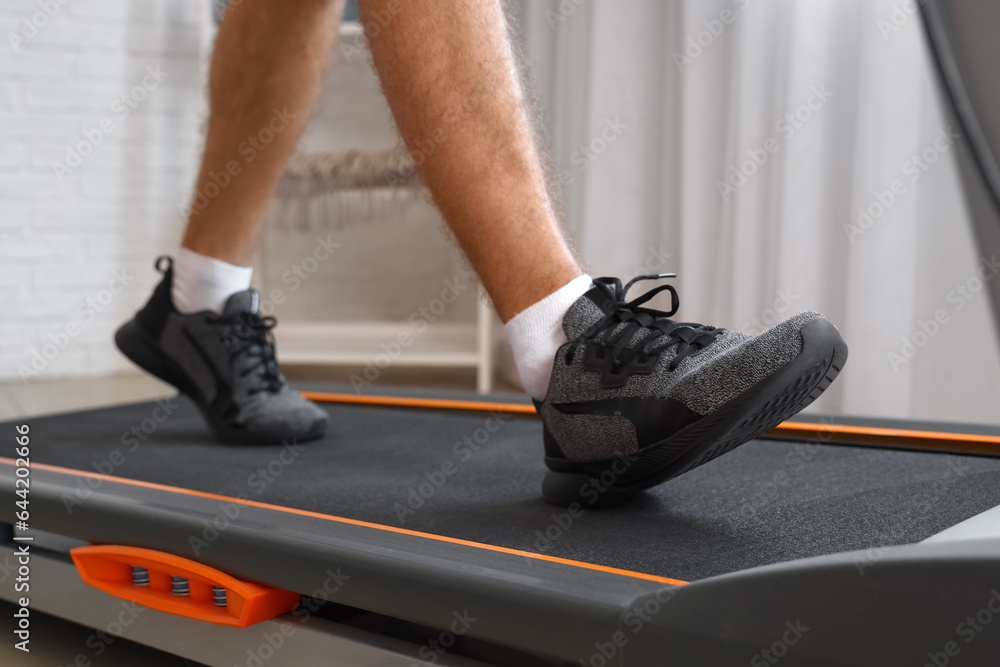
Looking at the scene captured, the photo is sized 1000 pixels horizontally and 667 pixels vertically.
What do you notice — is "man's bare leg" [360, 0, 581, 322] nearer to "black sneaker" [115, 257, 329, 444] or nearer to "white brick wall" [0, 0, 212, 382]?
"black sneaker" [115, 257, 329, 444]

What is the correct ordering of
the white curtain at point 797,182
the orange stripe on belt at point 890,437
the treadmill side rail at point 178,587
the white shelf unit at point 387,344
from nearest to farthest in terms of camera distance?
the treadmill side rail at point 178,587
the orange stripe on belt at point 890,437
the white curtain at point 797,182
the white shelf unit at point 387,344

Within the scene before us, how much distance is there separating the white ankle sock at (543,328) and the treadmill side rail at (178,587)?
30 centimetres

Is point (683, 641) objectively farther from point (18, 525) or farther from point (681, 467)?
point (18, 525)

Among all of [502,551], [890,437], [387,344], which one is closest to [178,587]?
[502,551]

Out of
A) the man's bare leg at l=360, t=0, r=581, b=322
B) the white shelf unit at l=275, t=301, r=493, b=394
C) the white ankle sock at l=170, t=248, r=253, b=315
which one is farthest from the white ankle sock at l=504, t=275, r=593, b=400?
the white shelf unit at l=275, t=301, r=493, b=394

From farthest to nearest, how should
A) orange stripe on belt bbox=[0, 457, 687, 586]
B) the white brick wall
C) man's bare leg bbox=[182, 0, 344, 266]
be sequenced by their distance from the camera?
1. the white brick wall
2. man's bare leg bbox=[182, 0, 344, 266]
3. orange stripe on belt bbox=[0, 457, 687, 586]

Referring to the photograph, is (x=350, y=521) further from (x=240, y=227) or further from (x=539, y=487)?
(x=240, y=227)

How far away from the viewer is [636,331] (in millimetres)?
810

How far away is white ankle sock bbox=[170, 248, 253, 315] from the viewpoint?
129 centimetres

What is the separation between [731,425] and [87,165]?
2.67 metres

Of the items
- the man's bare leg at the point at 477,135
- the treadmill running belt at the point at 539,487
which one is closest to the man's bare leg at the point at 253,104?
the treadmill running belt at the point at 539,487

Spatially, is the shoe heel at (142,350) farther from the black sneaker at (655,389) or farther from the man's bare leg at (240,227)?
the black sneaker at (655,389)

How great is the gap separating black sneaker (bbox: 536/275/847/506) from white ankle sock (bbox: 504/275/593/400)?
0.03ft

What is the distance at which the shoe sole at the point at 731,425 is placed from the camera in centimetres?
69
